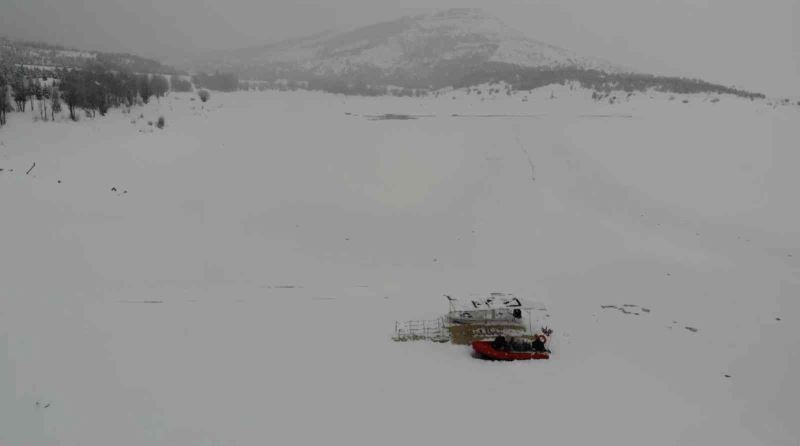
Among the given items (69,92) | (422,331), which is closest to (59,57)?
(69,92)

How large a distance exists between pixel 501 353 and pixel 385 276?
28.8ft

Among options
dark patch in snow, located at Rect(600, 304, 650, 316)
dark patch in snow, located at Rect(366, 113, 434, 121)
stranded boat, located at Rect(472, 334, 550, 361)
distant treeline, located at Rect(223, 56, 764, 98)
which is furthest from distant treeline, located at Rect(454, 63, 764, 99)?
stranded boat, located at Rect(472, 334, 550, 361)

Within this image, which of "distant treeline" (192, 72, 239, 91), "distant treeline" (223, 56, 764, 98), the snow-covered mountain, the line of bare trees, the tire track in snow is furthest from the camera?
the snow-covered mountain

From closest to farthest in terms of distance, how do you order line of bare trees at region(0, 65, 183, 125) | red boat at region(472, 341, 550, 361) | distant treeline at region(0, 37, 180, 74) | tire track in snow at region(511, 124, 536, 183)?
red boat at region(472, 341, 550, 361) < line of bare trees at region(0, 65, 183, 125) < tire track in snow at region(511, 124, 536, 183) < distant treeline at region(0, 37, 180, 74)

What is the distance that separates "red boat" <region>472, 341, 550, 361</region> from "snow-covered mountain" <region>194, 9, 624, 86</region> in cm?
8515

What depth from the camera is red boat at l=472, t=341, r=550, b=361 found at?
17906mm

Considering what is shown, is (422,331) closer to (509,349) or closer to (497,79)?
(509,349)

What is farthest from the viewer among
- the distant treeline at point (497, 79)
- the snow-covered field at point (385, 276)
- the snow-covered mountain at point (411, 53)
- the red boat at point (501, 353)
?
the snow-covered mountain at point (411, 53)

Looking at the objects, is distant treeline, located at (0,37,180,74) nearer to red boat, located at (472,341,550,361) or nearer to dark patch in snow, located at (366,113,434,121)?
dark patch in snow, located at (366,113,434,121)

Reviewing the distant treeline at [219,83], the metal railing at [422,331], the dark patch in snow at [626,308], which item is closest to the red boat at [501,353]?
the metal railing at [422,331]

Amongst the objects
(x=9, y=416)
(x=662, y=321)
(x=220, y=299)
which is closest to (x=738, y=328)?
(x=662, y=321)

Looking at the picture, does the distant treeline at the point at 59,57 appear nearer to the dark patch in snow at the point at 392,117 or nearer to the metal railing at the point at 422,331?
the dark patch in snow at the point at 392,117

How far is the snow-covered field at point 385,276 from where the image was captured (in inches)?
566

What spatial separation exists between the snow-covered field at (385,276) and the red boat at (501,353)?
45cm
